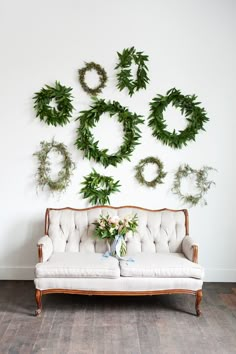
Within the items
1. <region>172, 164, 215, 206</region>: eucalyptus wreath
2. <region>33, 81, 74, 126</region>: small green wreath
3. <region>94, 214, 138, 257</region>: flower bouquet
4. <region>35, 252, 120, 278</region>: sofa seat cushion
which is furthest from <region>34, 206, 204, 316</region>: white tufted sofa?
<region>33, 81, 74, 126</region>: small green wreath

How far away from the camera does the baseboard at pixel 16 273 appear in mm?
4355

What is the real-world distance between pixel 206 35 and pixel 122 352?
340cm

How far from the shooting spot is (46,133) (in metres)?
4.32

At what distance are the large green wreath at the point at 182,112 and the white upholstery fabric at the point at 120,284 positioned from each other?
161 cm

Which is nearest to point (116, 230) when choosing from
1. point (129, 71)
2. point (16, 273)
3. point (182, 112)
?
point (16, 273)

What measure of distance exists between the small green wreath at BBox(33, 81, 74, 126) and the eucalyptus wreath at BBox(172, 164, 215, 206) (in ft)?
4.67

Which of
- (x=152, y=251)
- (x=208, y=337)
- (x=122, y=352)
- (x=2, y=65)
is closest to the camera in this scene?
(x=122, y=352)

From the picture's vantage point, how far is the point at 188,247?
377 centimetres

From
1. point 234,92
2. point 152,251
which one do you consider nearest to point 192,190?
point 152,251

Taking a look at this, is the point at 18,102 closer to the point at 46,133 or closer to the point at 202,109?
the point at 46,133

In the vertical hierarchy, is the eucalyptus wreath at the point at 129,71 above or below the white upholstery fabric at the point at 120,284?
above

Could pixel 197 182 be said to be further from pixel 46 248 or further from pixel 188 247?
pixel 46 248

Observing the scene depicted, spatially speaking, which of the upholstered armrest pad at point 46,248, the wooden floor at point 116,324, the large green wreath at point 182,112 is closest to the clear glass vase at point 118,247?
the wooden floor at point 116,324

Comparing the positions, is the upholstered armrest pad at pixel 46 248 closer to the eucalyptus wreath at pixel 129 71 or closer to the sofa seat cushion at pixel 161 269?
the sofa seat cushion at pixel 161 269
